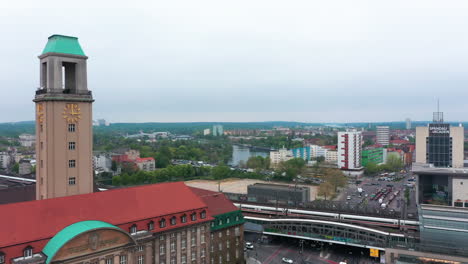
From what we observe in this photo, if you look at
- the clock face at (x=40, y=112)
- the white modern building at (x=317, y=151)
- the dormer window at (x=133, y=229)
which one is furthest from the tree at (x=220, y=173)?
the clock face at (x=40, y=112)

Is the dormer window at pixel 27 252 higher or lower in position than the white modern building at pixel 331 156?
higher

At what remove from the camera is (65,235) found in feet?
94.1

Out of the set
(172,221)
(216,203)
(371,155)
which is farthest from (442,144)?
(172,221)

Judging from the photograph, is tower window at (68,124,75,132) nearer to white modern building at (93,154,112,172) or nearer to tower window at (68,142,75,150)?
tower window at (68,142,75,150)

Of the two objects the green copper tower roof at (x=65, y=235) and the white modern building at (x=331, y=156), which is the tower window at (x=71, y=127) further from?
the white modern building at (x=331, y=156)

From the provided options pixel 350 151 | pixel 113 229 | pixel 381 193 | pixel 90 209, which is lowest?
pixel 381 193

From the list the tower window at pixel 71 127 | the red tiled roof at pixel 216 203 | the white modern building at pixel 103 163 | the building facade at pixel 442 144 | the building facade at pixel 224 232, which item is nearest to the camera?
the tower window at pixel 71 127

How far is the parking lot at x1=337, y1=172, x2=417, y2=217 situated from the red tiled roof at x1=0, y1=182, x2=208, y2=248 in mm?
38226

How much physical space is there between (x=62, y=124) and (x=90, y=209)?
336 inches

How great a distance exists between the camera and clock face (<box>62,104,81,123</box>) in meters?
35.3

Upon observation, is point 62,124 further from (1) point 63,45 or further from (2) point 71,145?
(1) point 63,45

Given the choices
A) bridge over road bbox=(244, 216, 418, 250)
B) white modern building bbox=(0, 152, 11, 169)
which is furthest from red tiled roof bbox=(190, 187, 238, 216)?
white modern building bbox=(0, 152, 11, 169)

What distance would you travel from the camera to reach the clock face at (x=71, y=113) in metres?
35.3

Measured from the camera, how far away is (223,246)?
4366 cm
